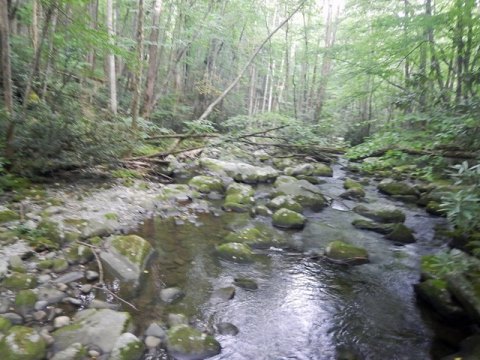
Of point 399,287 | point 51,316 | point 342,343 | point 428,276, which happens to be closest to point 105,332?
point 51,316

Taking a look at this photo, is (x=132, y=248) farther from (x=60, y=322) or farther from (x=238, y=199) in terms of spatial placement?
(x=238, y=199)

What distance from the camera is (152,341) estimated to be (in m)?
3.29

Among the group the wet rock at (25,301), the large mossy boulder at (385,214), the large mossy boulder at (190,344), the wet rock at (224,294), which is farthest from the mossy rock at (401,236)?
the wet rock at (25,301)

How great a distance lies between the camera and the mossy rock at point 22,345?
2.62 meters

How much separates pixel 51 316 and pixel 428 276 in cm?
503

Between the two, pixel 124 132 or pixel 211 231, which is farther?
pixel 124 132

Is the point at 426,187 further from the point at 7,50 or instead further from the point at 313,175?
the point at 7,50

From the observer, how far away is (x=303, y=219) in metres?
7.32

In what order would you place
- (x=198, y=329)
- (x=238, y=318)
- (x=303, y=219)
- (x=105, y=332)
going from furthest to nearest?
(x=303, y=219)
(x=238, y=318)
(x=198, y=329)
(x=105, y=332)

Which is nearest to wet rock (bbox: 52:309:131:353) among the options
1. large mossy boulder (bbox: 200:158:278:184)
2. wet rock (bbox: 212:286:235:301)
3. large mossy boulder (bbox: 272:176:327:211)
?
wet rock (bbox: 212:286:235:301)

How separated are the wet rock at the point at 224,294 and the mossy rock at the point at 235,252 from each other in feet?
3.04

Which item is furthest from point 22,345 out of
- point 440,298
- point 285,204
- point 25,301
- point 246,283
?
point 285,204

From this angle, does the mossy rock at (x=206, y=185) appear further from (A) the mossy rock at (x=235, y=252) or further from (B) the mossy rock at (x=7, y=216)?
(B) the mossy rock at (x=7, y=216)

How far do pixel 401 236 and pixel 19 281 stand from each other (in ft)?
21.7
